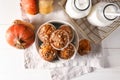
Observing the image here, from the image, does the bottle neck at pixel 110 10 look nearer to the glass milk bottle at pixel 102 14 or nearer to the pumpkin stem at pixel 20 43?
the glass milk bottle at pixel 102 14

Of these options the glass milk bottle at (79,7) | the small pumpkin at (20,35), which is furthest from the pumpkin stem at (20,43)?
the glass milk bottle at (79,7)

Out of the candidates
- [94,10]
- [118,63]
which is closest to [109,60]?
[118,63]

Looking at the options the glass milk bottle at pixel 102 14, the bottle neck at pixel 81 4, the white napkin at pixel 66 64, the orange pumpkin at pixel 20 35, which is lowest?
the white napkin at pixel 66 64

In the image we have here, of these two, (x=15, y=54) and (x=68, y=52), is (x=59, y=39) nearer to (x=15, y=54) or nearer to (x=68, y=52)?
(x=68, y=52)

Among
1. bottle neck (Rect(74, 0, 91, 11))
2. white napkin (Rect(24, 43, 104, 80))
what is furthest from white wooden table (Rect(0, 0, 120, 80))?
bottle neck (Rect(74, 0, 91, 11))

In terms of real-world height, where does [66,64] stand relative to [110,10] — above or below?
below

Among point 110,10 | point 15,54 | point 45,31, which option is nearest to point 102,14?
point 110,10
